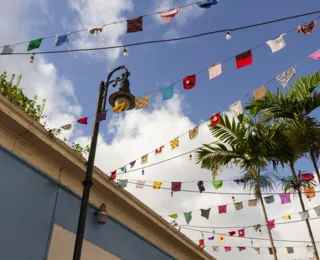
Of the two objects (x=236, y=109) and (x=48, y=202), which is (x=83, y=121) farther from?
(x=236, y=109)

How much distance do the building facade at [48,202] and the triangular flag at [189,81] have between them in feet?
10.6

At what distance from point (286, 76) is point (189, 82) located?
7.96 feet

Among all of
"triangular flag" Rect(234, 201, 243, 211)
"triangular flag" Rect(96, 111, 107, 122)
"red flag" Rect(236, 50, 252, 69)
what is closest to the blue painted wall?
"triangular flag" Rect(96, 111, 107, 122)

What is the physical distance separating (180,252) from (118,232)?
3.44 meters

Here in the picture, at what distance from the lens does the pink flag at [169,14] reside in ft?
25.9

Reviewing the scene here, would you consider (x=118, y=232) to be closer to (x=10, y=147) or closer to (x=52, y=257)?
(x=52, y=257)

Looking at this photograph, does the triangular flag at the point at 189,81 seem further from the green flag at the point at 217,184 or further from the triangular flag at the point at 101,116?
the green flag at the point at 217,184

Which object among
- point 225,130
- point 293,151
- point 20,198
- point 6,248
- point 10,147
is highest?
point 225,130

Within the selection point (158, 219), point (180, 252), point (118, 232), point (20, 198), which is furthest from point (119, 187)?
point (180, 252)

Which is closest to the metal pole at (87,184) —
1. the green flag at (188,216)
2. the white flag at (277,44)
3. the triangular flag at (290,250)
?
the white flag at (277,44)

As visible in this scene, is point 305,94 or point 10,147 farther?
point 305,94

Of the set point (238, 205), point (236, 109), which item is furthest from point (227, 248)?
point (236, 109)

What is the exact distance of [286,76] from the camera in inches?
339

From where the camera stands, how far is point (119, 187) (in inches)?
363
